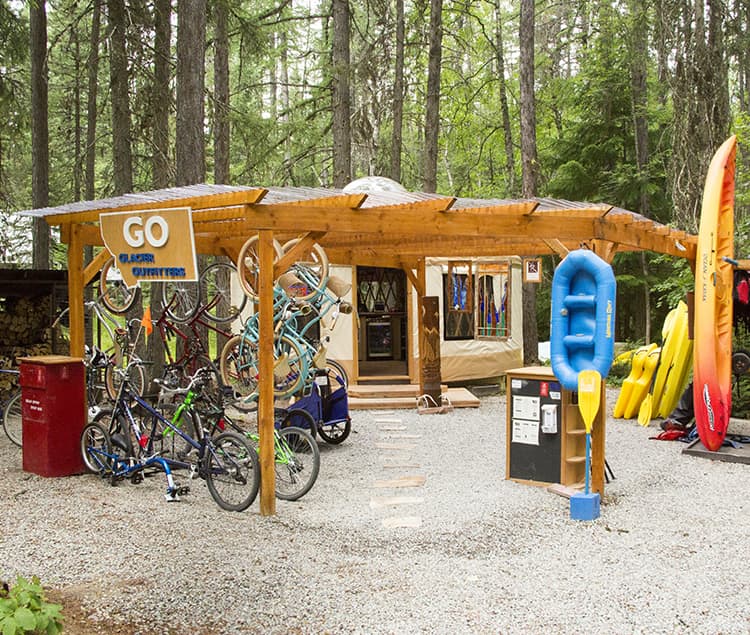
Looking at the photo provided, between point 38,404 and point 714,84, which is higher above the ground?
point 714,84

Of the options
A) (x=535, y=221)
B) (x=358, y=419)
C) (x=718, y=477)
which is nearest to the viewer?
(x=535, y=221)

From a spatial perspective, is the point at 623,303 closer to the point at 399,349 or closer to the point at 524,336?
the point at 524,336

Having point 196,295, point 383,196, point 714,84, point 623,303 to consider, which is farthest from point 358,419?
point 623,303

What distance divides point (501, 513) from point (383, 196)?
2533 millimetres

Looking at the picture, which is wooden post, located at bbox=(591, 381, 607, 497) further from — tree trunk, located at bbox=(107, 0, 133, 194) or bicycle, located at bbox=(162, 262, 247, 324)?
tree trunk, located at bbox=(107, 0, 133, 194)

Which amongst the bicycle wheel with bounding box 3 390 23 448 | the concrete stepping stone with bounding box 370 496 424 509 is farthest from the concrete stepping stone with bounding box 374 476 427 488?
the bicycle wheel with bounding box 3 390 23 448

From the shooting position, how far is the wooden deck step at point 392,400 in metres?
10.0

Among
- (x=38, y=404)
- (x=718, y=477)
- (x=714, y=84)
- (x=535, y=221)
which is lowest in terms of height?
(x=718, y=477)

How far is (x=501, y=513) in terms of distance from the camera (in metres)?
5.02

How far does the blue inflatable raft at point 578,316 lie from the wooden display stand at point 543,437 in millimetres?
509

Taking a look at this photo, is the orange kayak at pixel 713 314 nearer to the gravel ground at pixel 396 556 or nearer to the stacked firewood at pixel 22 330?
the gravel ground at pixel 396 556

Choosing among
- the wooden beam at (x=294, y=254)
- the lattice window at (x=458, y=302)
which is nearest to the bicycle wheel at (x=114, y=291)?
the wooden beam at (x=294, y=254)

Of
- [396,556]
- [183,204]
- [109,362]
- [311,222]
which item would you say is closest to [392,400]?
[109,362]

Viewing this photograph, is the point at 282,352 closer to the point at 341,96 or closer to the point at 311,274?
the point at 311,274
